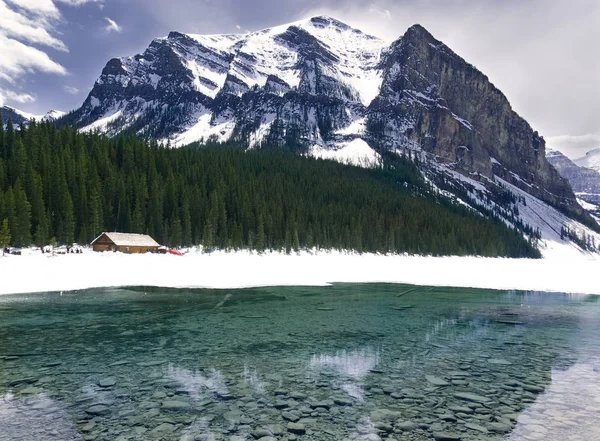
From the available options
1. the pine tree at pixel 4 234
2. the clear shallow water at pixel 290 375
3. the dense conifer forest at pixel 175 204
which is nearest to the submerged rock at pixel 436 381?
the clear shallow water at pixel 290 375

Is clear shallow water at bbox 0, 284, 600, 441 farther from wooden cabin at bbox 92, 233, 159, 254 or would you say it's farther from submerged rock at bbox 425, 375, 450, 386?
wooden cabin at bbox 92, 233, 159, 254

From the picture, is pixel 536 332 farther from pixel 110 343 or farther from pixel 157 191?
pixel 157 191

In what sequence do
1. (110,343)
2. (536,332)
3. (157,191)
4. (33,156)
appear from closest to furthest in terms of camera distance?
(110,343) < (536,332) < (33,156) < (157,191)

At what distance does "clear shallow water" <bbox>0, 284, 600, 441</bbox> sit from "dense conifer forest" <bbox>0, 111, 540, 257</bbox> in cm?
5309

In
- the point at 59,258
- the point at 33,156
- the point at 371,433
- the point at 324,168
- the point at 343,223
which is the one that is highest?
the point at 324,168

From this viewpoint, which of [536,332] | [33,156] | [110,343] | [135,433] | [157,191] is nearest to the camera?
[135,433]

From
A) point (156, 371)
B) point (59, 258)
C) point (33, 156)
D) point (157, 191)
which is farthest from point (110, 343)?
point (33, 156)

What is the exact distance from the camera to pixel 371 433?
10078mm

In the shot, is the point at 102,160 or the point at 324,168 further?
the point at 324,168

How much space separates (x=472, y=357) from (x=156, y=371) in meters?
14.0

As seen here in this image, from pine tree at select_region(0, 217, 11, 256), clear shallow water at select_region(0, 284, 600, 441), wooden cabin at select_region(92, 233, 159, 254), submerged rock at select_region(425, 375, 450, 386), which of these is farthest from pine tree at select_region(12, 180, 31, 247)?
submerged rock at select_region(425, 375, 450, 386)

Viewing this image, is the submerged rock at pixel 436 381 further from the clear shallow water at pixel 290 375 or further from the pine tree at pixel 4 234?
the pine tree at pixel 4 234

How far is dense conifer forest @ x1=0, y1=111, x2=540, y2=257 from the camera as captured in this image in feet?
252

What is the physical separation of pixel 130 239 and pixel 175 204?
19995 mm
